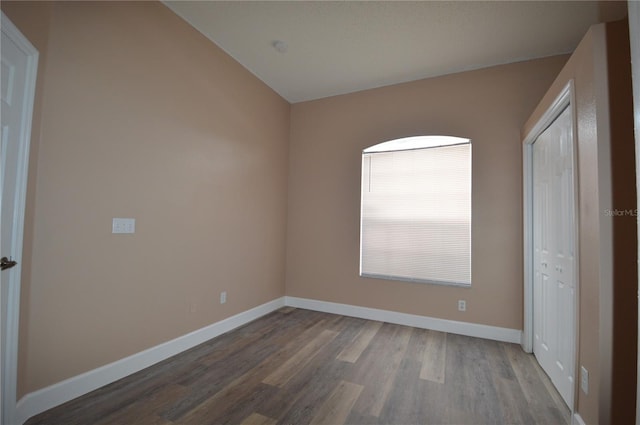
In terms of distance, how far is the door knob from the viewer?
140 centimetres

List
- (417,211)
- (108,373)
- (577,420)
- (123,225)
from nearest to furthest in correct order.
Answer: (577,420), (108,373), (123,225), (417,211)

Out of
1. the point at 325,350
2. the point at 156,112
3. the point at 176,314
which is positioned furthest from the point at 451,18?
the point at 176,314

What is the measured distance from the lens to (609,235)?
1.39 m

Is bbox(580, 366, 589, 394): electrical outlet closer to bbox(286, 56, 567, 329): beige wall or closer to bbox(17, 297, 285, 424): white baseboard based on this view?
bbox(286, 56, 567, 329): beige wall

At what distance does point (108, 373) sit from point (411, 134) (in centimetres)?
385

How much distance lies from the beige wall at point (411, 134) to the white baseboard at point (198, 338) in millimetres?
94

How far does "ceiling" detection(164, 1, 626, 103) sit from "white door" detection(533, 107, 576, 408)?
1042mm

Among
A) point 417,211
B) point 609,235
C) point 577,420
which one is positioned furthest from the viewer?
point 417,211

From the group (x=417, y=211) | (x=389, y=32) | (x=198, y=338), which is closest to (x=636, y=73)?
(x=389, y=32)

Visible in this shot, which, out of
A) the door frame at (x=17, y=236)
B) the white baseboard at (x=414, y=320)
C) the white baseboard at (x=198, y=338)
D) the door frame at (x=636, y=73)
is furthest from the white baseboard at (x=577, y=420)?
the door frame at (x=17, y=236)

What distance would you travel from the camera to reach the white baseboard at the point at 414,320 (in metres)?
2.92

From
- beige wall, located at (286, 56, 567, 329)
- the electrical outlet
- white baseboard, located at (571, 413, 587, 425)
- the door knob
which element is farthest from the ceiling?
white baseboard, located at (571, 413, 587, 425)

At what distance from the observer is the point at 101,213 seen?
1978 mm

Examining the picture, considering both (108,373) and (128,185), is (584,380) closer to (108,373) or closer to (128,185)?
(108,373)
